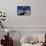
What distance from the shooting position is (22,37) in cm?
402

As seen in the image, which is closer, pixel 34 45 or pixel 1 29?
pixel 34 45

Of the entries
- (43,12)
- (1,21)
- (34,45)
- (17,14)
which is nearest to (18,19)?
(17,14)

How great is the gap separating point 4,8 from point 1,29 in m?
0.60

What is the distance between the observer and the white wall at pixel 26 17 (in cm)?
413

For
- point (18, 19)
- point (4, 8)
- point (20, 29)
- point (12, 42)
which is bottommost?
point (12, 42)

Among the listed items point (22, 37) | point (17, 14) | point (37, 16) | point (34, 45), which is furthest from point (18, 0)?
point (34, 45)

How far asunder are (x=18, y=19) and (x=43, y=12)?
0.75 meters

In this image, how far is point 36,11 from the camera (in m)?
4.16

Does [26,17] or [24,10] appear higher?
[24,10]

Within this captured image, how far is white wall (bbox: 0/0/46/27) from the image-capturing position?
413cm

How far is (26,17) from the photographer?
416cm

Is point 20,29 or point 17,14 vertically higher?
point 17,14

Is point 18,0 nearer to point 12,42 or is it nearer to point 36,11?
point 36,11

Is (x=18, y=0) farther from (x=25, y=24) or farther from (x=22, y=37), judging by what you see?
(x=22, y=37)
